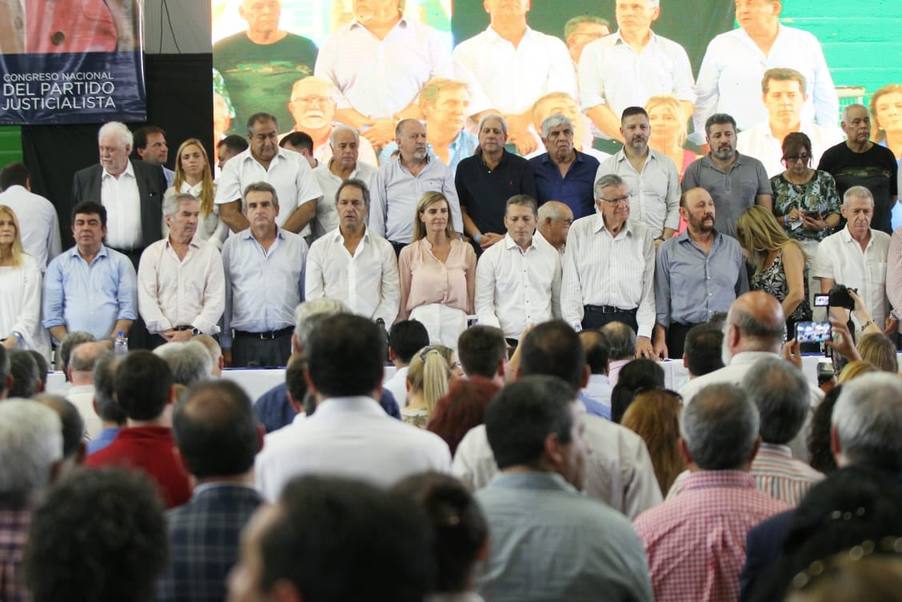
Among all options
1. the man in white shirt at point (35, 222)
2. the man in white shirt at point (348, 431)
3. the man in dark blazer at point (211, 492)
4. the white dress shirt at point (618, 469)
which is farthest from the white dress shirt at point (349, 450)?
the man in white shirt at point (35, 222)

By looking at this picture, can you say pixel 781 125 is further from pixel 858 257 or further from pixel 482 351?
pixel 482 351

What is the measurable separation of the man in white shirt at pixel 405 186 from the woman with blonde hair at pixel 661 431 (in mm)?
4996

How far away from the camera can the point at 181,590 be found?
259cm

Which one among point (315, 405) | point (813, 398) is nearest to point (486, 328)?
point (315, 405)

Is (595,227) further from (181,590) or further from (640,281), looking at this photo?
(181,590)

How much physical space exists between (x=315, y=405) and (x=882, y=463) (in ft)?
5.80

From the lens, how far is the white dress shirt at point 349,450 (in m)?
3.18

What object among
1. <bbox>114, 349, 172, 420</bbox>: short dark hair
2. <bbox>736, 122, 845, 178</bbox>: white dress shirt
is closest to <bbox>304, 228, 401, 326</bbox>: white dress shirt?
<bbox>736, 122, 845, 178</bbox>: white dress shirt

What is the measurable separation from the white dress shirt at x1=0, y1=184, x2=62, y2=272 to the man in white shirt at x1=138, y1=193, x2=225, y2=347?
136 centimetres

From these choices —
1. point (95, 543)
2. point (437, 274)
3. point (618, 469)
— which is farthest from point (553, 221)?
point (95, 543)

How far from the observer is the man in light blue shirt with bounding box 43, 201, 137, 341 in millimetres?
8492

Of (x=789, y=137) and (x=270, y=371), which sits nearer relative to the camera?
(x=270, y=371)

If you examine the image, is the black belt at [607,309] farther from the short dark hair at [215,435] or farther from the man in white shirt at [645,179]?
the short dark hair at [215,435]

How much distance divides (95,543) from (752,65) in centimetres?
951
